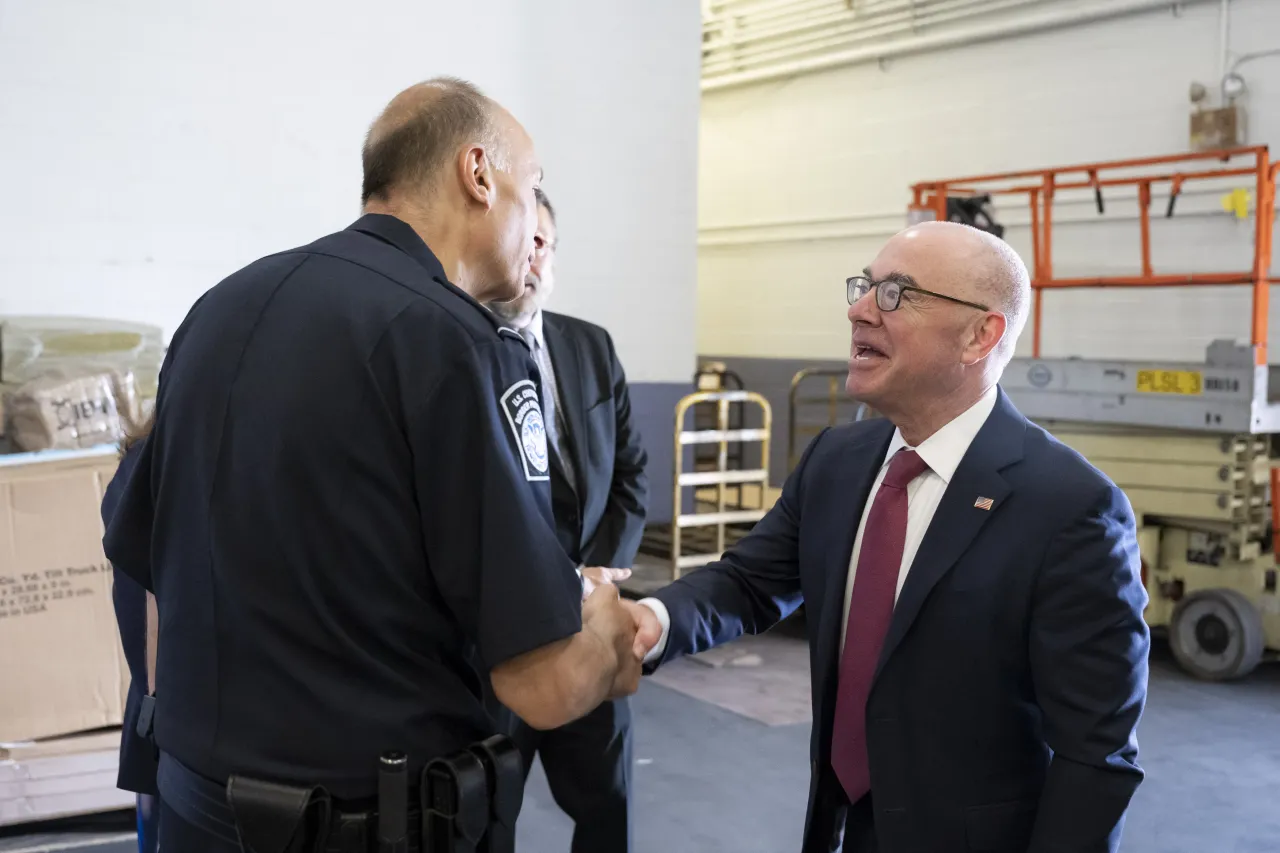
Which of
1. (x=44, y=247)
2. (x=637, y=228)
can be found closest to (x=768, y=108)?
(x=637, y=228)

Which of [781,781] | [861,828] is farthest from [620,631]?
[781,781]

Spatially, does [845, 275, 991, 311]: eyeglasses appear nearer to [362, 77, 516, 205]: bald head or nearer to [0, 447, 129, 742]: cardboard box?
[362, 77, 516, 205]: bald head

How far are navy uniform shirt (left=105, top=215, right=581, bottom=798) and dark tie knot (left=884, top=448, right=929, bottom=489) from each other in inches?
27.3

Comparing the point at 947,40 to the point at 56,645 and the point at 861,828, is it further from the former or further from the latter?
the point at 861,828

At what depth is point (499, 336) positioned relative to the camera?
148cm

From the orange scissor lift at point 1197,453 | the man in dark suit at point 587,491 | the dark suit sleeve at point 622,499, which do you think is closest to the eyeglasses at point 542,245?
the man in dark suit at point 587,491

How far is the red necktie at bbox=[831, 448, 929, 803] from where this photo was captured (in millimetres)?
1850

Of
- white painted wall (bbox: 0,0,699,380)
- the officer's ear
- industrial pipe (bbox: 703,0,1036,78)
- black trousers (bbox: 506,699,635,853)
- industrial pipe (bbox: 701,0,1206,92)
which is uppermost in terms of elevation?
industrial pipe (bbox: 703,0,1036,78)

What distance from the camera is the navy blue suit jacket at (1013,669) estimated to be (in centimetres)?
163

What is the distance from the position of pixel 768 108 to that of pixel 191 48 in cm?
579

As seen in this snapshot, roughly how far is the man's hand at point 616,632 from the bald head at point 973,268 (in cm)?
78

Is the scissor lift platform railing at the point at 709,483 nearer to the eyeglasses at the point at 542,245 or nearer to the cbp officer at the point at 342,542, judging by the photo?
the eyeglasses at the point at 542,245

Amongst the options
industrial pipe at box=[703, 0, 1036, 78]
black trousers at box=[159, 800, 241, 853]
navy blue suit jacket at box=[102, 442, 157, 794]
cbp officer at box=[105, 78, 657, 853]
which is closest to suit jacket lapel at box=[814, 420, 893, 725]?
cbp officer at box=[105, 78, 657, 853]

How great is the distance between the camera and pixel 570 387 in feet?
9.66
